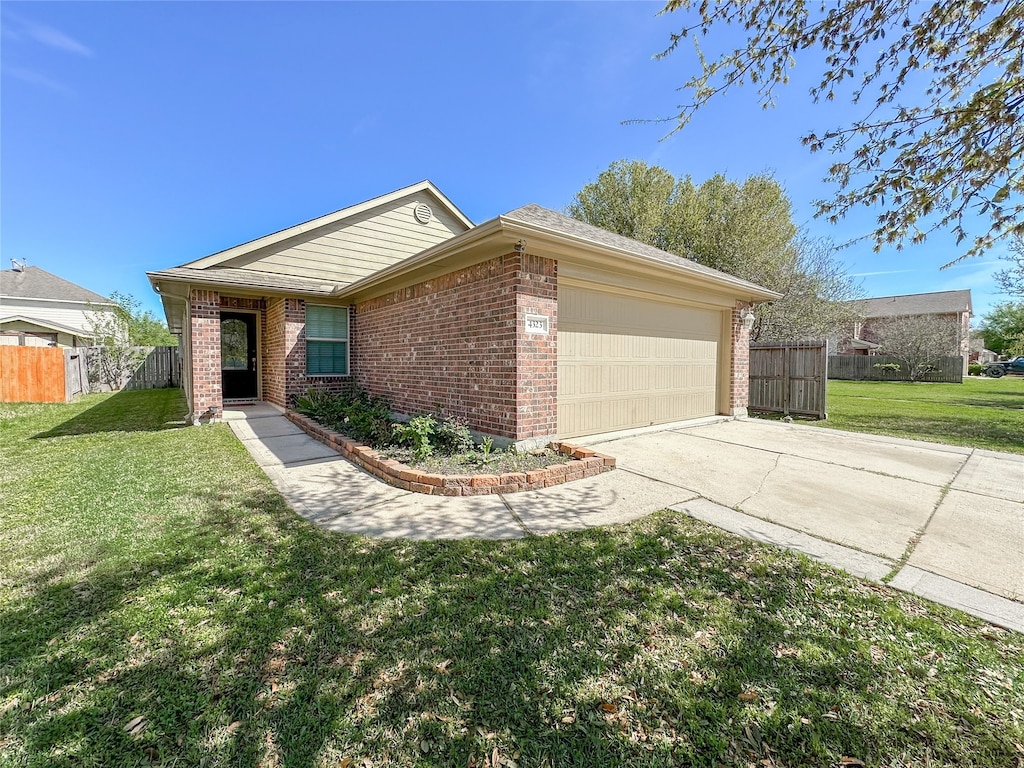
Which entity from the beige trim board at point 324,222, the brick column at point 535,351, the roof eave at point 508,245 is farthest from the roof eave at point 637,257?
the beige trim board at point 324,222

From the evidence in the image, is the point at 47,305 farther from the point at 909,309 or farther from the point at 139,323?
the point at 909,309

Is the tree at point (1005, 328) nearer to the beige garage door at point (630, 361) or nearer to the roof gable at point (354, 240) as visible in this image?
the beige garage door at point (630, 361)

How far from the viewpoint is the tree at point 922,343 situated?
77.6ft

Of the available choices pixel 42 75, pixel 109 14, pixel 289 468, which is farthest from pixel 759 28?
pixel 42 75

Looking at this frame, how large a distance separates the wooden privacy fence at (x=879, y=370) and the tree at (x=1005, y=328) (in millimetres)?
2248

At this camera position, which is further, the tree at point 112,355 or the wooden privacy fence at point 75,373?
the tree at point 112,355

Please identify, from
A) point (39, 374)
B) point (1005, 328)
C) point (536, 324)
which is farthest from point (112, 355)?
point (1005, 328)

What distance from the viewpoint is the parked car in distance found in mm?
30984

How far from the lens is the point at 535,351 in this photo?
5.24 m

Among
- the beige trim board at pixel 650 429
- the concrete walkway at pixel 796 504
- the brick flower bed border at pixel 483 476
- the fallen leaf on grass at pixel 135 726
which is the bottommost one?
the fallen leaf on grass at pixel 135 726

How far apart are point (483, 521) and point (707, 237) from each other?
16338 mm

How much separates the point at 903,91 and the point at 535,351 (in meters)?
4.13

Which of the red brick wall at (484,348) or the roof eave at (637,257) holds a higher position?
the roof eave at (637,257)

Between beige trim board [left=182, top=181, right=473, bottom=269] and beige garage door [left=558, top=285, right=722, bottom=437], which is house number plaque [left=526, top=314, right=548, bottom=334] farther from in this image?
beige trim board [left=182, top=181, right=473, bottom=269]
